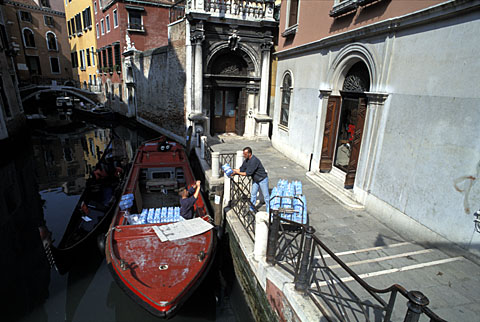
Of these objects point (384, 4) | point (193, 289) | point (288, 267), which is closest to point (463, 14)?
point (384, 4)

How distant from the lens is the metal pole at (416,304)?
70.2 inches

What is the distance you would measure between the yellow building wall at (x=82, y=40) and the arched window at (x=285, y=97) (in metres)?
23.6

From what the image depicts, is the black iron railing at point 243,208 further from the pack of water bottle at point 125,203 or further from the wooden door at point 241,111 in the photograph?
the wooden door at point 241,111

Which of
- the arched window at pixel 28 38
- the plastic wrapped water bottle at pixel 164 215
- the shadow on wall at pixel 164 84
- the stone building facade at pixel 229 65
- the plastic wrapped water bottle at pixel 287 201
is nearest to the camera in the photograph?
the plastic wrapped water bottle at pixel 287 201

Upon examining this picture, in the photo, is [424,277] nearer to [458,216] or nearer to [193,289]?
[458,216]

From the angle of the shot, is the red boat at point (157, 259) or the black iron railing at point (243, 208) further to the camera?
the black iron railing at point (243, 208)

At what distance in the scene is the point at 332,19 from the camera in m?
6.52

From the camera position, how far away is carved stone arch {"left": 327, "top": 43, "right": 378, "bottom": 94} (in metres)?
5.25

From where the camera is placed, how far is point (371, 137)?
208 inches

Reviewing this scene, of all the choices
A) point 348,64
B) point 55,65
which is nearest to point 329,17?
point 348,64

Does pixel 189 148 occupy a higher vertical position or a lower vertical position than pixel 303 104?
lower

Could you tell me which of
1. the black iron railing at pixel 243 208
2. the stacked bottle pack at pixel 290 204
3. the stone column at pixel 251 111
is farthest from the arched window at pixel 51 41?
the stacked bottle pack at pixel 290 204

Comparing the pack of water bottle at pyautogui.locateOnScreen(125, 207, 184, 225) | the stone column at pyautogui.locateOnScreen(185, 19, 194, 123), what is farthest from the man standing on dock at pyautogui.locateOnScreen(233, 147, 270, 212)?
the stone column at pyautogui.locateOnScreen(185, 19, 194, 123)

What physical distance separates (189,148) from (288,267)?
8.79 meters
